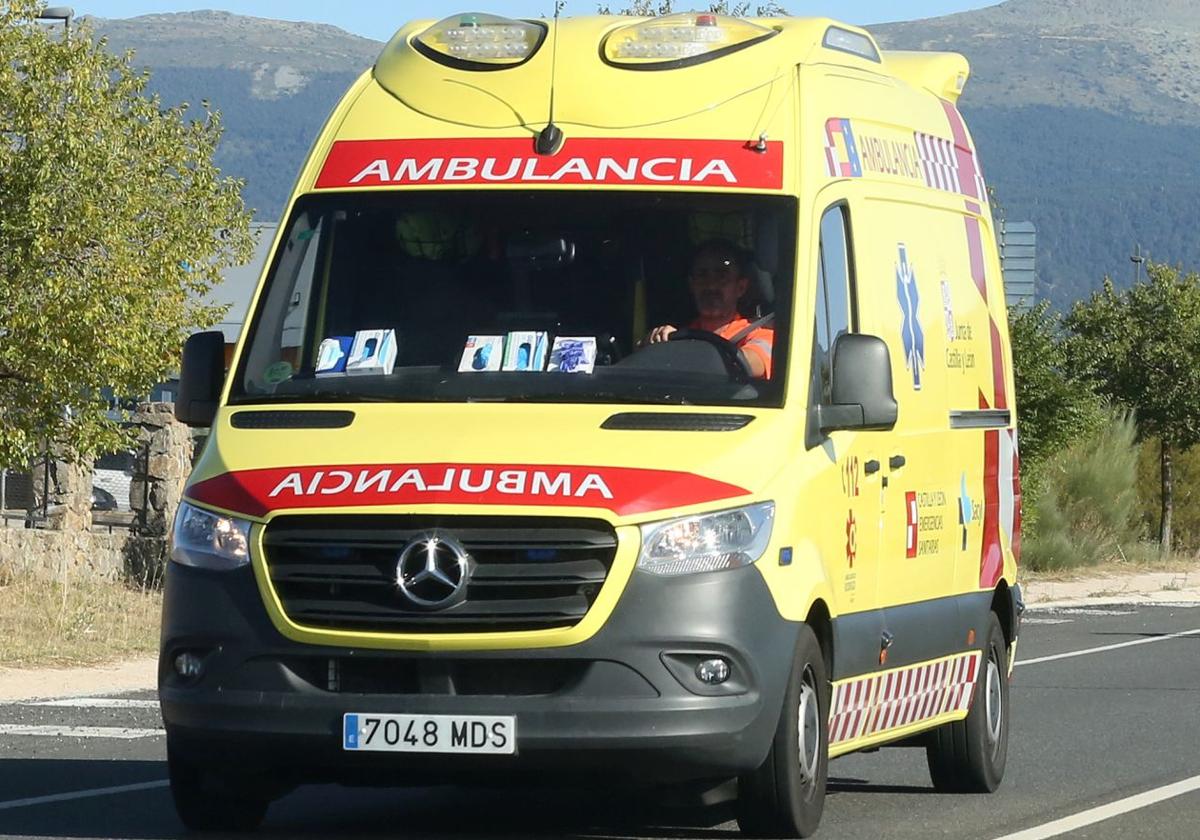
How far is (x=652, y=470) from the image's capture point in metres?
8.23

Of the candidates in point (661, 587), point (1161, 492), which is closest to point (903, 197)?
point (661, 587)

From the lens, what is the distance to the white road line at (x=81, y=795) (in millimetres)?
10281

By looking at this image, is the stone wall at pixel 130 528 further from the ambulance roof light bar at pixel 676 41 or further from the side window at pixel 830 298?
the side window at pixel 830 298

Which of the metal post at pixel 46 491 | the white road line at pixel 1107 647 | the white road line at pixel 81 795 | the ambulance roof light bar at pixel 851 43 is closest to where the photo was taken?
the ambulance roof light bar at pixel 851 43

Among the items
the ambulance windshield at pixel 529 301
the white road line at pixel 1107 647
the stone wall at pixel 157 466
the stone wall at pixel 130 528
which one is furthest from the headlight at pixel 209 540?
the stone wall at pixel 157 466

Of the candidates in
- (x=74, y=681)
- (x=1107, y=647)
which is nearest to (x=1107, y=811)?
(x=74, y=681)

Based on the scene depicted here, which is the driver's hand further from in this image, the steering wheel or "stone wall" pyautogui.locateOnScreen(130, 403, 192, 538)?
"stone wall" pyautogui.locateOnScreen(130, 403, 192, 538)

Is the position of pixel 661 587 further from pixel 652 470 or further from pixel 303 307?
pixel 303 307

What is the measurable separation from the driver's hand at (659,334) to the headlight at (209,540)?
162 centimetres

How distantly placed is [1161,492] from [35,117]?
27127 millimetres

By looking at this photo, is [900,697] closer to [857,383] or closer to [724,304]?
[857,383]

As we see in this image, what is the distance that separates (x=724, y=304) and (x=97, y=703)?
800 centimetres

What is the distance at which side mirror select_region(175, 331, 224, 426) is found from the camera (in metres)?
9.27

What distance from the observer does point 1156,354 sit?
4588 cm
